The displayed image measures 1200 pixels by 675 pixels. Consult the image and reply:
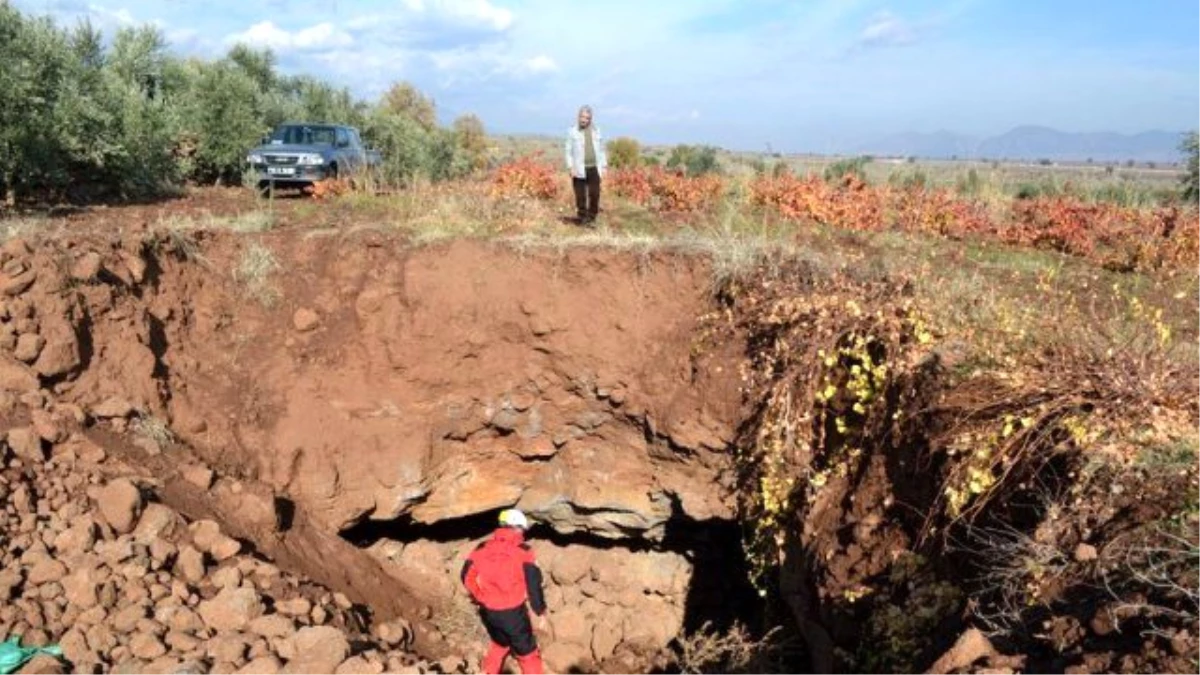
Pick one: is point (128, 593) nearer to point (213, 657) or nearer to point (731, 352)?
point (213, 657)

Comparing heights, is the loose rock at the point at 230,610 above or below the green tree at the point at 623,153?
below

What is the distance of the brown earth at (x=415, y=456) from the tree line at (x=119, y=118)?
2321mm

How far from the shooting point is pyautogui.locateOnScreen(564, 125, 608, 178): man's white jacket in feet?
31.4

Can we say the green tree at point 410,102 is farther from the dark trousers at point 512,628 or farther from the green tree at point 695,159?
the dark trousers at point 512,628

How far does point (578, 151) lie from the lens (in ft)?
31.6

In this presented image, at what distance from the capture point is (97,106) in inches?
458

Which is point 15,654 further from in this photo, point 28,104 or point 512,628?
point 28,104

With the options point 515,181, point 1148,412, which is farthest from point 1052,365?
point 515,181

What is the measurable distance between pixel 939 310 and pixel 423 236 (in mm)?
5152

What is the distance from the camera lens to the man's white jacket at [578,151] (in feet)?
31.4

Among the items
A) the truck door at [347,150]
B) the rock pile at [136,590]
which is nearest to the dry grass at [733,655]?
the rock pile at [136,590]

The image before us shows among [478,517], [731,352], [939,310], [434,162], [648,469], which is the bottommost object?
[478,517]

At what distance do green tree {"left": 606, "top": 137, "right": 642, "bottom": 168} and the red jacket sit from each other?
62.8ft

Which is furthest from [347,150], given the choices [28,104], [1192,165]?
[1192,165]
